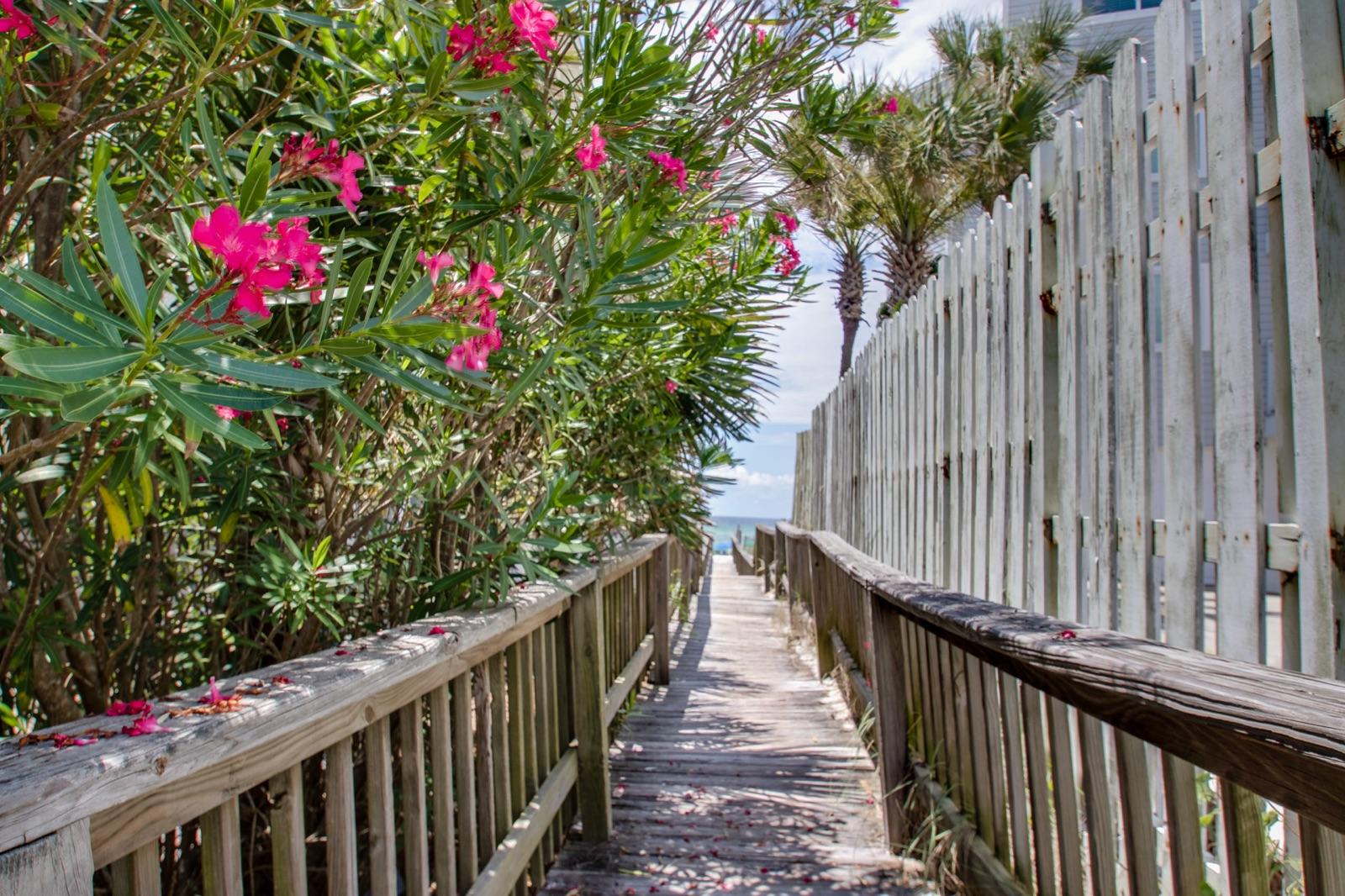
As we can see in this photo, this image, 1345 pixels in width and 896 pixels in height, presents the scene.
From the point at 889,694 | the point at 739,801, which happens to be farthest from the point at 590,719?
the point at 889,694

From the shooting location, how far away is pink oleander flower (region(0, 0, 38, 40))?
1.31m

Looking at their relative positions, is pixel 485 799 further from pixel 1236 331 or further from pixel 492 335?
pixel 1236 331

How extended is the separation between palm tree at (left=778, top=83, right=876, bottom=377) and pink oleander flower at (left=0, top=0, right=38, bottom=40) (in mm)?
2212

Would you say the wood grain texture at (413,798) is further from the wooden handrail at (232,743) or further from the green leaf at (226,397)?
the green leaf at (226,397)

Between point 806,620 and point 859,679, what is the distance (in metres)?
2.81

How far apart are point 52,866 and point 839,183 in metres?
6.69

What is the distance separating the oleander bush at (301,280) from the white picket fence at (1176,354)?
3.12 ft

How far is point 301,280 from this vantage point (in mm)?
1454

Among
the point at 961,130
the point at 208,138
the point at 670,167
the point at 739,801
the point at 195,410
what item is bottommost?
the point at 739,801

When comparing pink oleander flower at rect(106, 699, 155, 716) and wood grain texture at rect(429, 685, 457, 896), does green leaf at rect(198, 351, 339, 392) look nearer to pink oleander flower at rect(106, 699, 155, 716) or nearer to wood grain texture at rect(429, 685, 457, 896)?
pink oleander flower at rect(106, 699, 155, 716)

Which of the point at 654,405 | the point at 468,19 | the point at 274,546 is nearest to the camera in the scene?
the point at 468,19

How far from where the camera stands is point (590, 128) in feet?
6.03

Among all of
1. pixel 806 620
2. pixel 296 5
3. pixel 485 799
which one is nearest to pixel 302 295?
pixel 296 5

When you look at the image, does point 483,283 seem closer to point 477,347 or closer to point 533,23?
point 477,347
